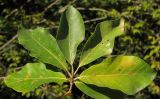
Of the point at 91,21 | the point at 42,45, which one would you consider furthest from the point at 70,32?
the point at 91,21

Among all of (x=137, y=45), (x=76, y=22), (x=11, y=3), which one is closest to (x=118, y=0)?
(x=137, y=45)

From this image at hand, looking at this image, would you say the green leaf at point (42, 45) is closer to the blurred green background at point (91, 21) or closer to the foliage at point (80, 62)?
the foliage at point (80, 62)

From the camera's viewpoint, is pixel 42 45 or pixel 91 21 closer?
pixel 42 45

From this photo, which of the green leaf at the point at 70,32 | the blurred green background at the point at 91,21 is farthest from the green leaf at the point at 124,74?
the blurred green background at the point at 91,21

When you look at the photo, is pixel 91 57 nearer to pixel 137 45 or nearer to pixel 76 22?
pixel 76 22

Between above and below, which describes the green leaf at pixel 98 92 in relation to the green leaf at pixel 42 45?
below

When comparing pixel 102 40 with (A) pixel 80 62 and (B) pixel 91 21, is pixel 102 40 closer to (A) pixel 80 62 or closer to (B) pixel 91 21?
(A) pixel 80 62
